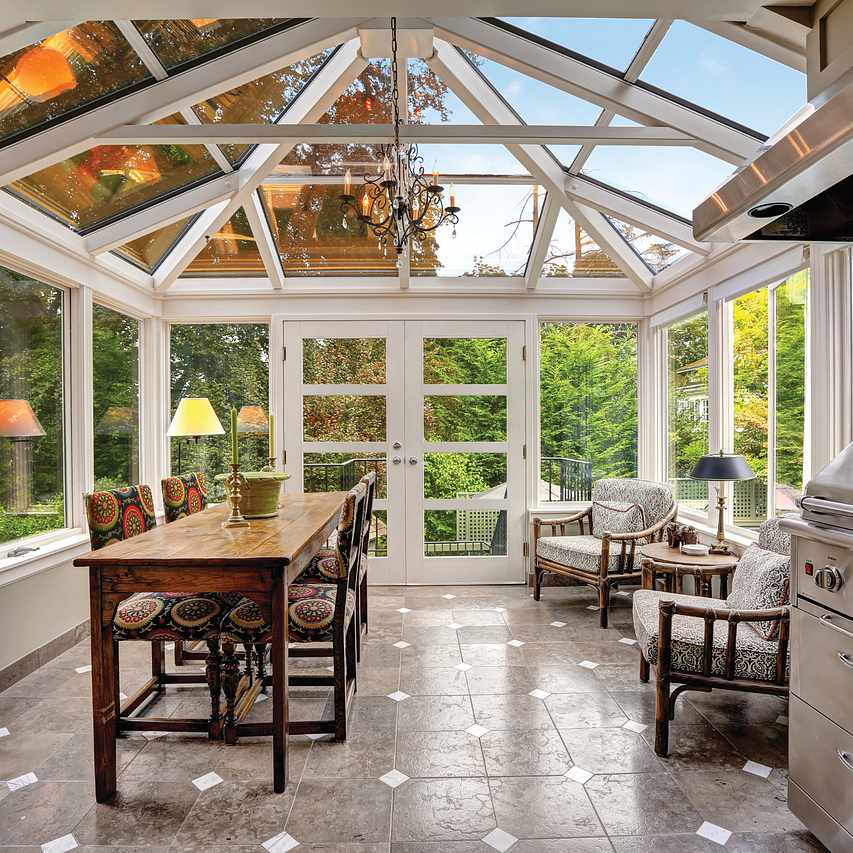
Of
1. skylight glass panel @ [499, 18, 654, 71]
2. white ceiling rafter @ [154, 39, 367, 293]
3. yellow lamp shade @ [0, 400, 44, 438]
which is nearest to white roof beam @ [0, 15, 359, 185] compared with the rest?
white ceiling rafter @ [154, 39, 367, 293]

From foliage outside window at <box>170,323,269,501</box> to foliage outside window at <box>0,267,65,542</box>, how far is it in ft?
4.36

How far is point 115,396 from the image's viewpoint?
430cm

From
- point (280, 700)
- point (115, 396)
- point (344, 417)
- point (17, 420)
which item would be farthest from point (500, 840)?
point (115, 396)

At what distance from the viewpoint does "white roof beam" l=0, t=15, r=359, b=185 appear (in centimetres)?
Answer: 279

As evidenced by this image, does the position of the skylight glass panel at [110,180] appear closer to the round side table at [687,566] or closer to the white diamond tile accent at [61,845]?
the white diamond tile accent at [61,845]

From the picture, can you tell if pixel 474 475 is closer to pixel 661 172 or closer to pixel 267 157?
pixel 661 172

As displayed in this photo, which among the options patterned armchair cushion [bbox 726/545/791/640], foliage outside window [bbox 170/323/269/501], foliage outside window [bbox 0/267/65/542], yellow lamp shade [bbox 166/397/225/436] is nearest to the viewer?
patterned armchair cushion [bbox 726/545/791/640]

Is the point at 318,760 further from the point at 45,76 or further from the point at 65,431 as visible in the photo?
the point at 45,76

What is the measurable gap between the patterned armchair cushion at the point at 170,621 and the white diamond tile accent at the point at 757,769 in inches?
81.9

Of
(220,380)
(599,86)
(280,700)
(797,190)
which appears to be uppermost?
(599,86)

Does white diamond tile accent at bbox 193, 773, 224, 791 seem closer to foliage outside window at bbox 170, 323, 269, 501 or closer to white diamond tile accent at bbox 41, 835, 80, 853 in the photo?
white diamond tile accent at bbox 41, 835, 80, 853

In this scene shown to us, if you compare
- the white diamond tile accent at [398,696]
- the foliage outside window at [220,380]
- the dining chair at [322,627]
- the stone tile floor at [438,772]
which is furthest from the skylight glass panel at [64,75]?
the white diamond tile accent at [398,696]

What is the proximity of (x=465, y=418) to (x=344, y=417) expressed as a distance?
3.36 feet

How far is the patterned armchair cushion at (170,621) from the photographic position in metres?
2.28
